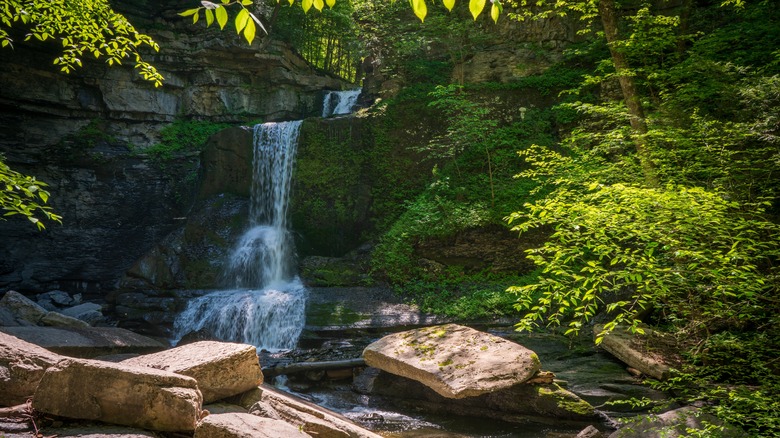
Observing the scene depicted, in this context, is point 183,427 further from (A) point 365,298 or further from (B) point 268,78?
(B) point 268,78

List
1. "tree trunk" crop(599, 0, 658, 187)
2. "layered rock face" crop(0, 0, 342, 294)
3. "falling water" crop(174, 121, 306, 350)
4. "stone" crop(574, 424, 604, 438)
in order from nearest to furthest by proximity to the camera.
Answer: "stone" crop(574, 424, 604, 438), "tree trunk" crop(599, 0, 658, 187), "falling water" crop(174, 121, 306, 350), "layered rock face" crop(0, 0, 342, 294)

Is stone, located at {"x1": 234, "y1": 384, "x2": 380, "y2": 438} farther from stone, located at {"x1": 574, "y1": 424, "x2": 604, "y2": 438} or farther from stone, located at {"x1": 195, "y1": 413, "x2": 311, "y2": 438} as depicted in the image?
stone, located at {"x1": 574, "y1": 424, "x2": 604, "y2": 438}

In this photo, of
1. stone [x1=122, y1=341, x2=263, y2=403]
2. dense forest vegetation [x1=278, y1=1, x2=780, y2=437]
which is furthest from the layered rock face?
stone [x1=122, y1=341, x2=263, y2=403]

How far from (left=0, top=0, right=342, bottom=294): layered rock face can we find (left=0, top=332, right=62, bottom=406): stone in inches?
560

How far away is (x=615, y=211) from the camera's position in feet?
14.7

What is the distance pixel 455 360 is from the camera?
20.3 feet

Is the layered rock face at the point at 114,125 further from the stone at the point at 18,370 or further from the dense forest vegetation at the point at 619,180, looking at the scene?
the stone at the point at 18,370

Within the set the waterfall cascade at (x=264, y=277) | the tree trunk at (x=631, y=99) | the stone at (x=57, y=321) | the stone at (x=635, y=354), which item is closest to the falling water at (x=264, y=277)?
the waterfall cascade at (x=264, y=277)

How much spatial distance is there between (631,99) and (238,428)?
296 inches

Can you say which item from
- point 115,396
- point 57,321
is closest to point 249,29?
point 115,396

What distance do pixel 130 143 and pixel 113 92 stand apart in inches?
81.7

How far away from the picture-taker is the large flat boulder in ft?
23.1

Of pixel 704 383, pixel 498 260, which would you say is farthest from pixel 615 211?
pixel 498 260

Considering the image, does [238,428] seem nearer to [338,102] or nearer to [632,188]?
[632,188]
